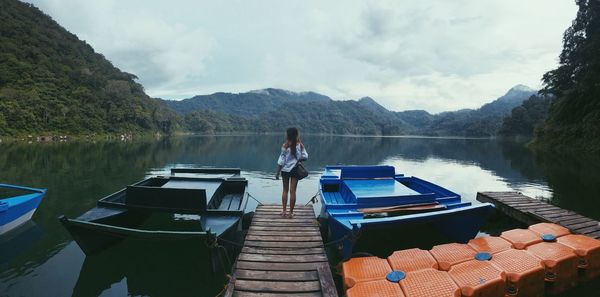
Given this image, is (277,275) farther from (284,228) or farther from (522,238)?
(522,238)

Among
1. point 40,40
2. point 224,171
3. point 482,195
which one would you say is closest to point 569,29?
point 482,195

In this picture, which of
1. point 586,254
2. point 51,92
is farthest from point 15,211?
point 51,92

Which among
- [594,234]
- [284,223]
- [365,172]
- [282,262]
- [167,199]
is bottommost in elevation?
[594,234]

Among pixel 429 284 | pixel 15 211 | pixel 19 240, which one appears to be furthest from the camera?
pixel 15 211

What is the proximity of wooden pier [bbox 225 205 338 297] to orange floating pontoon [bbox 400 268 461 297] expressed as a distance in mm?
1296

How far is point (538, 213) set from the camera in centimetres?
1196

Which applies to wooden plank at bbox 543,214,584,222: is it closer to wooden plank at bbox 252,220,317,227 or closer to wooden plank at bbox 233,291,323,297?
wooden plank at bbox 252,220,317,227

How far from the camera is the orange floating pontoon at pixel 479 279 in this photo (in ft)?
17.9

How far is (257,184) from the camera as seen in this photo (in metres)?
22.7

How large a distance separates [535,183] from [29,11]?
7349 inches

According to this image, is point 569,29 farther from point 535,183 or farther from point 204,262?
point 204,262

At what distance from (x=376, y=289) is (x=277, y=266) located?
2.14 m

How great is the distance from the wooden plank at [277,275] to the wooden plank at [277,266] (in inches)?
5.0

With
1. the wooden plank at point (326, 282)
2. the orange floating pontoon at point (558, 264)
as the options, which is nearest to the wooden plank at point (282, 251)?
the wooden plank at point (326, 282)
